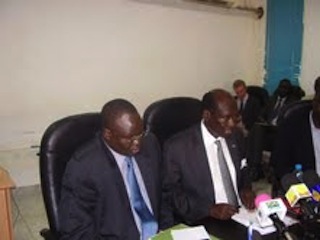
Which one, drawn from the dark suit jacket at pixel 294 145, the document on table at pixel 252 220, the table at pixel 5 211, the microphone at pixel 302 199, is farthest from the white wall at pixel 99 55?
the microphone at pixel 302 199

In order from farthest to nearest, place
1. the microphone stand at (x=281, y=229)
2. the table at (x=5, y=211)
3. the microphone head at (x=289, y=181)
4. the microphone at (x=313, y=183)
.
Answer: the table at (x=5, y=211)
the microphone head at (x=289, y=181)
the microphone at (x=313, y=183)
the microphone stand at (x=281, y=229)

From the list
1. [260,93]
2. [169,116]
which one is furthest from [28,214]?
[260,93]

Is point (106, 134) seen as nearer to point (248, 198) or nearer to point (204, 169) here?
point (204, 169)

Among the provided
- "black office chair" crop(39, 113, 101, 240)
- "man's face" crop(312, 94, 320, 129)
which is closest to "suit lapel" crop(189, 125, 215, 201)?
"black office chair" crop(39, 113, 101, 240)

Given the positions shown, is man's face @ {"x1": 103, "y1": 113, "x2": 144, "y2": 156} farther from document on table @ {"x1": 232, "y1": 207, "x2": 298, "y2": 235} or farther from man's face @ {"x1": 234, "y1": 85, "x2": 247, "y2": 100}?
man's face @ {"x1": 234, "y1": 85, "x2": 247, "y2": 100}

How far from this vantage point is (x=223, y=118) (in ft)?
6.70

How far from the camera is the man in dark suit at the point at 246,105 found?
17.4 ft

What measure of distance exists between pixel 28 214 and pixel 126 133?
2446 millimetres

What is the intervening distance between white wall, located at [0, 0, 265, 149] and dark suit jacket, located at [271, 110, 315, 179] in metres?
2.65

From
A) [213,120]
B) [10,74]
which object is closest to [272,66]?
[10,74]

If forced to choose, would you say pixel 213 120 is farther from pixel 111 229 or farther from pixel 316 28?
pixel 316 28

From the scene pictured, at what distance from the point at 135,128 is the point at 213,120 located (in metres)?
0.46

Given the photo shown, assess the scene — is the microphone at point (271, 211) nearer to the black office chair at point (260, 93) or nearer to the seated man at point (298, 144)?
the seated man at point (298, 144)

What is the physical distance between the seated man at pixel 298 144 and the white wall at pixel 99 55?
2.65 metres
